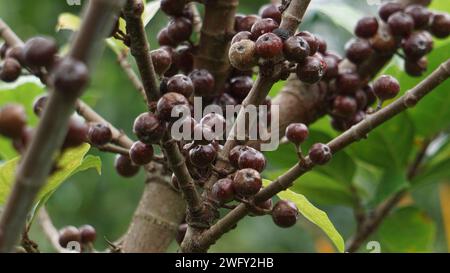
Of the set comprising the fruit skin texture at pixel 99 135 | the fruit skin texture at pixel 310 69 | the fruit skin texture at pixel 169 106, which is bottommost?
the fruit skin texture at pixel 99 135

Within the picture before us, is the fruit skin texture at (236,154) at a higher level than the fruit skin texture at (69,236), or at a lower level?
higher

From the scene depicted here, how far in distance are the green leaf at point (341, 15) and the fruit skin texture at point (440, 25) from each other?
199mm

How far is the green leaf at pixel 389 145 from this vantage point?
5.13ft

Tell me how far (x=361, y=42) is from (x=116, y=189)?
2.86 metres

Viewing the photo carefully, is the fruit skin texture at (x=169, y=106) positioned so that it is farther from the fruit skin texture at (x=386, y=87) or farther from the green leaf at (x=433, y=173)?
the green leaf at (x=433, y=173)

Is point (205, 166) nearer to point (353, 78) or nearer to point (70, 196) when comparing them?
point (353, 78)

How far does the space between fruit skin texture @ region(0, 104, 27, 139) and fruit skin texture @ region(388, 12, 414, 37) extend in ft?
3.13

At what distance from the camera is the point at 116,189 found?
4086 mm

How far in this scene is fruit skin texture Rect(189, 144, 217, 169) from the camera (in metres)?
0.93

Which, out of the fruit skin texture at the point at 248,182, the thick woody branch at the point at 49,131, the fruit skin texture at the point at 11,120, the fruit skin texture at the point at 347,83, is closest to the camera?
the thick woody branch at the point at 49,131

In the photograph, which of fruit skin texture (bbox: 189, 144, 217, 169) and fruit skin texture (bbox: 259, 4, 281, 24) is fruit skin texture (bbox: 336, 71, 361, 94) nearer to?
fruit skin texture (bbox: 259, 4, 281, 24)

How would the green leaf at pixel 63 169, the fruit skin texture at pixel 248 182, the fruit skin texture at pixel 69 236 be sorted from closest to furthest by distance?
1. the fruit skin texture at pixel 248 182
2. the green leaf at pixel 63 169
3. the fruit skin texture at pixel 69 236

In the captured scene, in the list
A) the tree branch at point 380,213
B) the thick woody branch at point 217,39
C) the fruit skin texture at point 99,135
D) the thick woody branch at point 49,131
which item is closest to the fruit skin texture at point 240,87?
the thick woody branch at point 217,39

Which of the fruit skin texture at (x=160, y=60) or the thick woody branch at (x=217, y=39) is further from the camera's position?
the thick woody branch at (x=217, y=39)
